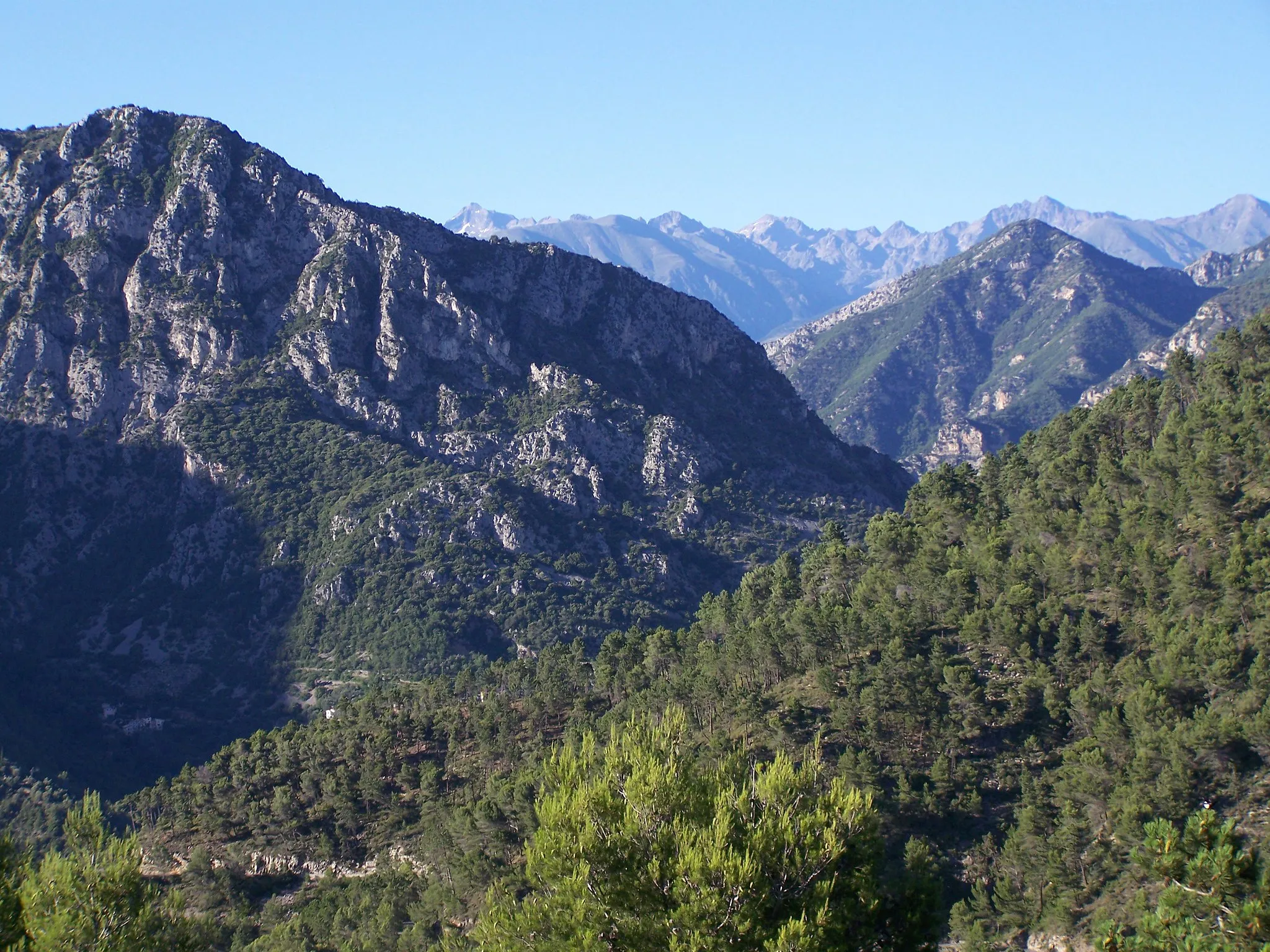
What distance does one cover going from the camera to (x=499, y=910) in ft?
118

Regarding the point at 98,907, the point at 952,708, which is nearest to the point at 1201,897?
the point at 98,907

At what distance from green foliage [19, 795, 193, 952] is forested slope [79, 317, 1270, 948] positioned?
32531 mm

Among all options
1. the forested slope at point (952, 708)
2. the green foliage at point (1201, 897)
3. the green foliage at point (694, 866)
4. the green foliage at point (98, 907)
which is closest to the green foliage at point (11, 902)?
the green foliage at point (98, 907)

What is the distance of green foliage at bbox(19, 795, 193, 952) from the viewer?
35250mm

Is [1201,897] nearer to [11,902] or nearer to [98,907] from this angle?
[98,907]

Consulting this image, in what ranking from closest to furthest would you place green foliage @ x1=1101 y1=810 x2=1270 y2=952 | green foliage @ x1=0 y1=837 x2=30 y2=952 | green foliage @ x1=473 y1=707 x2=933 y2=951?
green foliage @ x1=473 y1=707 x2=933 y2=951, green foliage @ x1=1101 y1=810 x2=1270 y2=952, green foliage @ x1=0 y1=837 x2=30 y2=952

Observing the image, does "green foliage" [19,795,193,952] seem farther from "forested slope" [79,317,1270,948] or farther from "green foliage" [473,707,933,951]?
"forested slope" [79,317,1270,948]

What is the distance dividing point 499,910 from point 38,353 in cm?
19614

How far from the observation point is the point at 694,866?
3231 cm

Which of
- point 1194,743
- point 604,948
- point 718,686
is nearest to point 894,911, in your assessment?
point 604,948

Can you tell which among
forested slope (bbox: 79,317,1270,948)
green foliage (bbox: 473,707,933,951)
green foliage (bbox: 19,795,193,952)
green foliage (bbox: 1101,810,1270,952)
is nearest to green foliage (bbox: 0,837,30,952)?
green foliage (bbox: 19,795,193,952)

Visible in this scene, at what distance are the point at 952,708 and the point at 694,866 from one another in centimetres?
5498

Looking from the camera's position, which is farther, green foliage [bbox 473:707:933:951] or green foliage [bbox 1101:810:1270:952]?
green foliage [bbox 1101:810:1270:952]

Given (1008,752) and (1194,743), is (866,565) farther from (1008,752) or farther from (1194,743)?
(1194,743)
